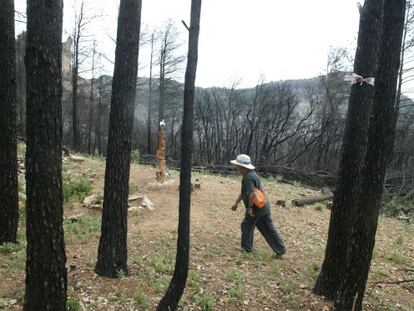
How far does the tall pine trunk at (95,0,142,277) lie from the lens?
5680 millimetres

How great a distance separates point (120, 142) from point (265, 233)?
3.56 metres

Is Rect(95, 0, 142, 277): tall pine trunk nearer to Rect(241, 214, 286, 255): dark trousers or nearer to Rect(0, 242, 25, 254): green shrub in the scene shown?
Rect(0, 242, 25, 254): green shrub

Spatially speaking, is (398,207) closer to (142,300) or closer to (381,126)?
(381,126)

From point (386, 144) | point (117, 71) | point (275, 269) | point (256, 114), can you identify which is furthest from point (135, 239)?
point (256, 114)

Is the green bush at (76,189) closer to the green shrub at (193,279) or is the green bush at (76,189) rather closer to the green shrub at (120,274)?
the green shrub at (120,274)

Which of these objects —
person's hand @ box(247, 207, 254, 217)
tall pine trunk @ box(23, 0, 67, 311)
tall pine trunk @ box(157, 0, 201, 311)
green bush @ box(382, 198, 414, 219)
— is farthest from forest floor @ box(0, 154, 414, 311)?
green bush @ box(382, 198, 414, 219)

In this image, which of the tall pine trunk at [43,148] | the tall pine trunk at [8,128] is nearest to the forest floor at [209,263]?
the tall pine trunk at [8,128]

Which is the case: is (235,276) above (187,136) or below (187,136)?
below

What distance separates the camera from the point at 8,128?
695cm

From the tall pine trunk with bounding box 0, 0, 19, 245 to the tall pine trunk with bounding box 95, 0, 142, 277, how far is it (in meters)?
2.24

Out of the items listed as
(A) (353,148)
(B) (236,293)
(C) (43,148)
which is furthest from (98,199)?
(A) (353,148)

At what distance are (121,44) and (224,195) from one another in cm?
743

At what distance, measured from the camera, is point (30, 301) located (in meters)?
4.12

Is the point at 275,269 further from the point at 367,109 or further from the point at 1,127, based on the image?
the point at 1,127
